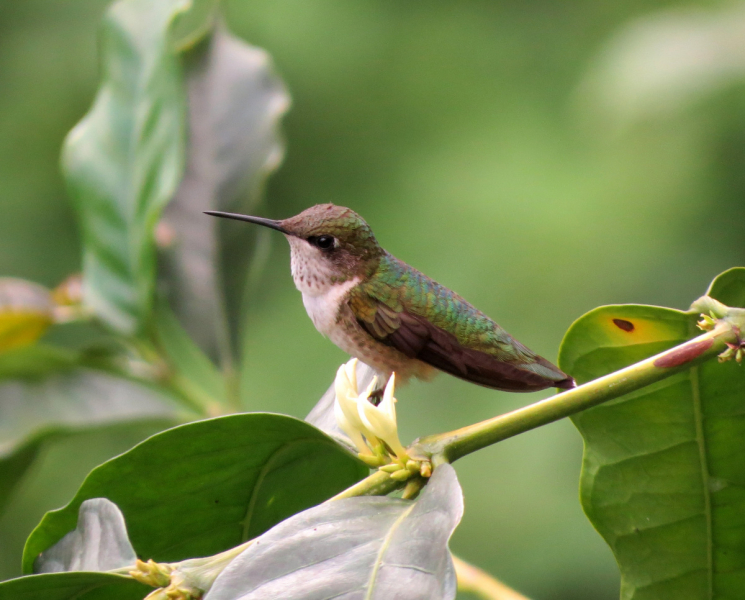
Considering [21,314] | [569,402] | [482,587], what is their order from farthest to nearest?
[21,314]
[482,587]
[569,402]

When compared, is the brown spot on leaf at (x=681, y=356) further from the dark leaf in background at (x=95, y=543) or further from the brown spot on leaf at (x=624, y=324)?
the dark leaf in background at (x=95, y=543)

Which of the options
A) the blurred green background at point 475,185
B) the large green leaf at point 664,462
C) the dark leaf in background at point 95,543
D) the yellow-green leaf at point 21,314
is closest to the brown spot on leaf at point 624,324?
the large green leaf at point 664,462

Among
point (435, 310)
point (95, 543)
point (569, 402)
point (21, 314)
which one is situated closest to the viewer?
point (569, 402)

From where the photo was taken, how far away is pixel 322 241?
201 cm

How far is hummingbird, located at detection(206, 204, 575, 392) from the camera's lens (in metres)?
1.78

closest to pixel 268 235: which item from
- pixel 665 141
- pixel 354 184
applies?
pixel 665 141

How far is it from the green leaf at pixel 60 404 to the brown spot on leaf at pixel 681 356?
74.8 inches

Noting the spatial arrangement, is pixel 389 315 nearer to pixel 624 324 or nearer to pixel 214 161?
pixel 624 324

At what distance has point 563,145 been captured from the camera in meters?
6.37

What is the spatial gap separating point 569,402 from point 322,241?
98 centimetres

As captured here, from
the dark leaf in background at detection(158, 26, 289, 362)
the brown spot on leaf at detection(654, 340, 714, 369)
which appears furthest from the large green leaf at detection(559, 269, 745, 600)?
the dark leaf in background at detection(158, 26, 289, 362)

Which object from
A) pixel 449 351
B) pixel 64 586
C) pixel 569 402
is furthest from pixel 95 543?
pixel 449 351

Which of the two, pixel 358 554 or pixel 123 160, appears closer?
pixel 358 554

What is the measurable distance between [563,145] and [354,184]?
5.46 feet
